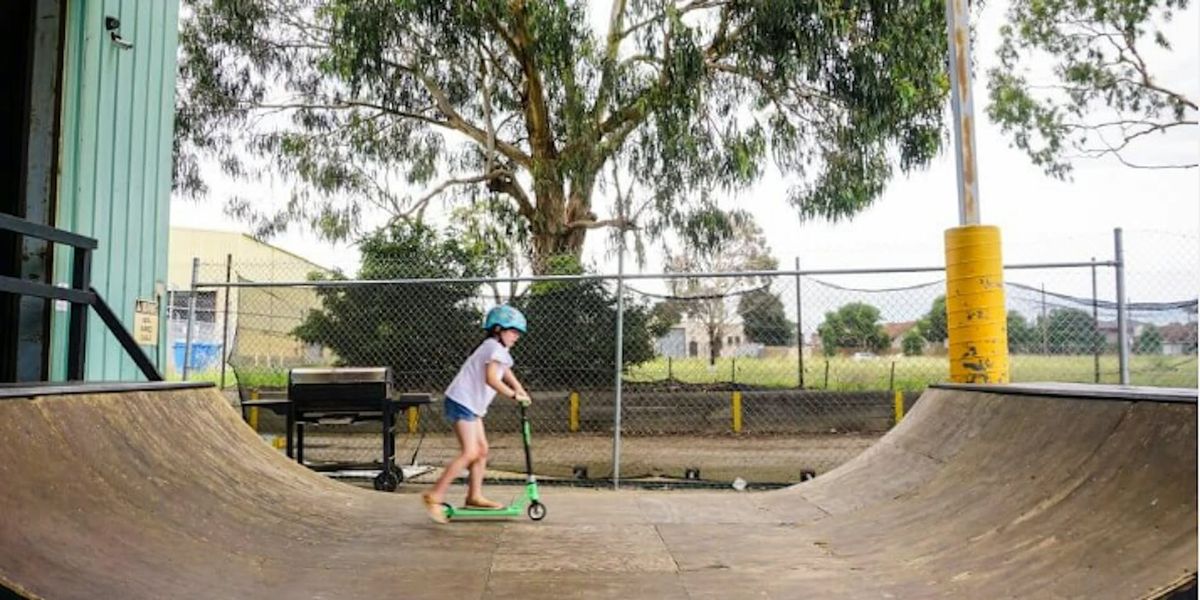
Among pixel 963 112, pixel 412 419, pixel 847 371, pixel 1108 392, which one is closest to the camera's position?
pixel 1108 392

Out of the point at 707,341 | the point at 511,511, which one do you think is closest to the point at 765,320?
the point at 707,341

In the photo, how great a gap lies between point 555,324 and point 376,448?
10.2 ft

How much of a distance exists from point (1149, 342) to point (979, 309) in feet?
12.5

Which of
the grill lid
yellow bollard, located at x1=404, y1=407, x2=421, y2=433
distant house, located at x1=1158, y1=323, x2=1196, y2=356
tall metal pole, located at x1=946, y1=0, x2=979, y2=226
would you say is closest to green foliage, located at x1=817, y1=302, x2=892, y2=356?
distant house, located at x1=1158, y1=323, x2=1196, y2=356

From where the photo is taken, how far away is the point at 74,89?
20.6ft

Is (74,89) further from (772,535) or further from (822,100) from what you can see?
(822,100)

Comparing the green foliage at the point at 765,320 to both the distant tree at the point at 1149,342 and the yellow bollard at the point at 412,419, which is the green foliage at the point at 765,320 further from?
the yellow bollard at the point at 412,419

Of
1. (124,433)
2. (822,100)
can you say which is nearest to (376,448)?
(124,433)

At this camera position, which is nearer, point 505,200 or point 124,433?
point 124,433

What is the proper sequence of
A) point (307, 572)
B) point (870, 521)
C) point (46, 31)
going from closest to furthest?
point (307, 572), point (870, 521), point (46, 31)

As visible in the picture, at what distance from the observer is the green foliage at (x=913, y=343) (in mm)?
10438

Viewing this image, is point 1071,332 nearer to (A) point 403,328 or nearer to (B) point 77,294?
(A) point 403,328

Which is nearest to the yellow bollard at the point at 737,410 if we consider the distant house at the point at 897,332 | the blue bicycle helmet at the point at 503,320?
the distant house at the point at 897,332

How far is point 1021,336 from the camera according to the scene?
946 centimetres
